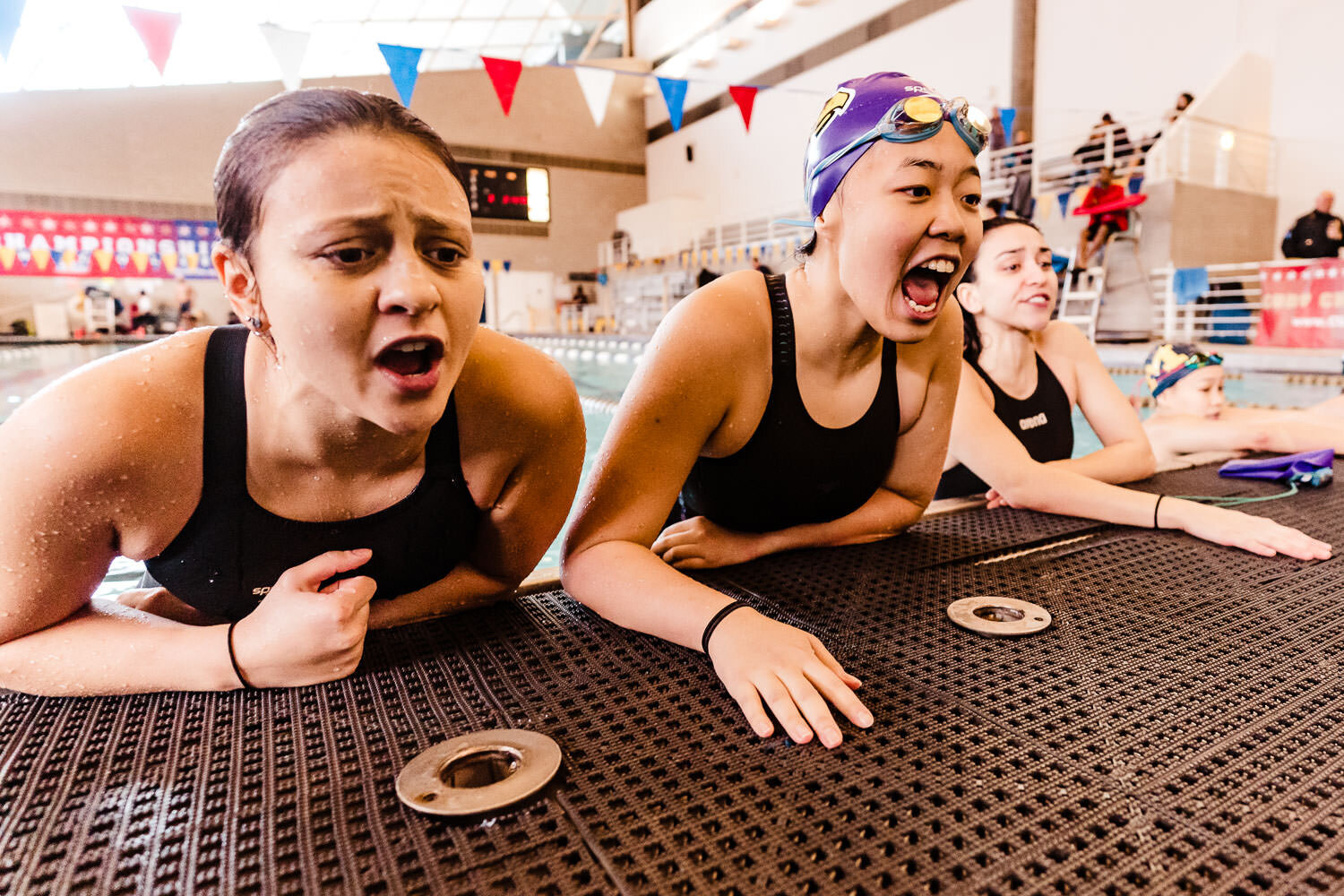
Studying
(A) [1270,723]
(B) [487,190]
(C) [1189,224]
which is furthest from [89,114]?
(A) [1270,723]

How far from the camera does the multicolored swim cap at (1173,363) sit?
12.8 ft

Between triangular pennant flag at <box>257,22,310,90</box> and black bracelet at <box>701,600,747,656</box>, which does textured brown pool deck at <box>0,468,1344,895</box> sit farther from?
triangular pennant flag at <box>257,22,310,90</box>

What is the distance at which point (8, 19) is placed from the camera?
432 centimetres

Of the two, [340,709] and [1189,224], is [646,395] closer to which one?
[340,709]

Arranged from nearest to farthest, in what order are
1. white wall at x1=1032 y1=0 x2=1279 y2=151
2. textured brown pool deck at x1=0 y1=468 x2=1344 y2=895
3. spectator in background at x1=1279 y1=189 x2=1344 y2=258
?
textured brown pool deck at x1=0 y1=468 x2=1344 y2=895 < spectator in background at x1=1279 y1=189 x2=1344 y2=258 < white wall at x1=1032 y1=0 x2=1279 y2=151

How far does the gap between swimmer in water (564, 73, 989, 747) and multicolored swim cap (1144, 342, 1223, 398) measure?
8.71 feet

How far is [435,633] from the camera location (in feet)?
4.94

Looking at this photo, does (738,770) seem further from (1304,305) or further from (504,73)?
(1304,305)

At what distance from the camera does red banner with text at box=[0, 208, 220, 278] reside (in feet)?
60.2

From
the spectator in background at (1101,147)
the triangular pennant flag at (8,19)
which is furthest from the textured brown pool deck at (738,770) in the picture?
the spectator in background at (1101,147)

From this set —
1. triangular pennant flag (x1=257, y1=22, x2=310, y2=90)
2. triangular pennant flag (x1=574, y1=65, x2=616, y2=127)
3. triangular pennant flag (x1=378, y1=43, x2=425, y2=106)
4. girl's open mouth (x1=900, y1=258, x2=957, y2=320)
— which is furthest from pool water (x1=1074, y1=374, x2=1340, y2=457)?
triangular pennant flag (x1=257, y1=22, x2=310, y2=90)

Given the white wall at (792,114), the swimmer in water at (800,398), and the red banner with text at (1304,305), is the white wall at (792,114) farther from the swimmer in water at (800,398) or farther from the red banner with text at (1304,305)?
the swimmer in water at (800,398)

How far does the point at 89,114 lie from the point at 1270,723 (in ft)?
81.3

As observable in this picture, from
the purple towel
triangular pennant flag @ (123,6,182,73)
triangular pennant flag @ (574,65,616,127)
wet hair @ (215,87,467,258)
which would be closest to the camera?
wet hair @ (215,87,467,258)
